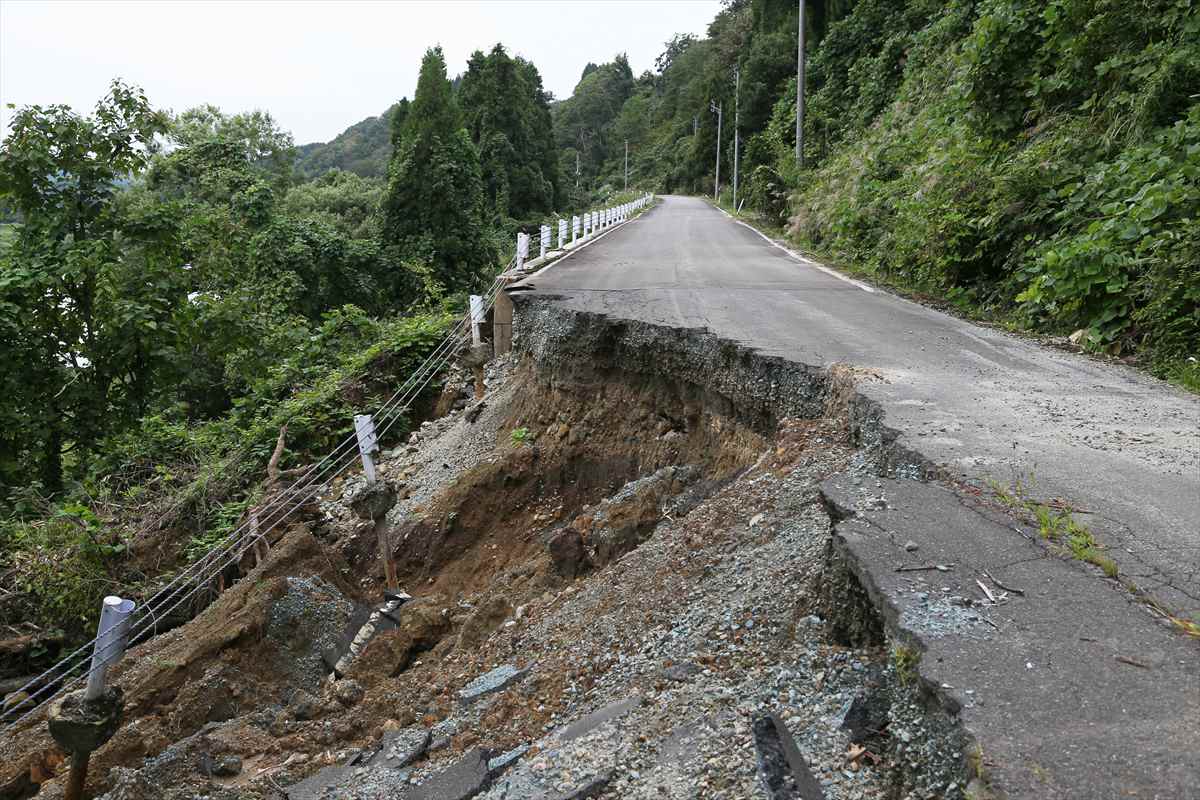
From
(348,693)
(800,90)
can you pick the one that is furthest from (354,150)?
(348,693)

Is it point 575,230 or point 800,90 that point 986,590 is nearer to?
point 575,230

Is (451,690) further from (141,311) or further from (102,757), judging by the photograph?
(141,311)

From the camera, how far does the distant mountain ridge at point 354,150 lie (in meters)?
101

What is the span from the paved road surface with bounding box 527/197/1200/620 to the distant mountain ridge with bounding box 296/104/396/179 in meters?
90.5

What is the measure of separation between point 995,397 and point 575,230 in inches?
550

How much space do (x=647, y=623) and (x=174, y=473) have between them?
867 cm

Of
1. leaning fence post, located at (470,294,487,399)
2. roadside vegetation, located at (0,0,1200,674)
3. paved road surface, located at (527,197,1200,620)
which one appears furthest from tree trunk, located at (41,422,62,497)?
paved road surface, located at (527,197,1200,620)

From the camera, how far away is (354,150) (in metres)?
115

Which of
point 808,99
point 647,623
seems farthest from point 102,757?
point 808,99

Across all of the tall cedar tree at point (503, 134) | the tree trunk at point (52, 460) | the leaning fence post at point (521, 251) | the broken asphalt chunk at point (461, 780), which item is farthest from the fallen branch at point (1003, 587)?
the tall cedar tree at point (503, 134)

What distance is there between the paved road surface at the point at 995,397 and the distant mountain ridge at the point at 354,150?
→ 297 feet

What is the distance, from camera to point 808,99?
34.4m

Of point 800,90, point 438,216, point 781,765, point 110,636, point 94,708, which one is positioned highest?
point 800,90

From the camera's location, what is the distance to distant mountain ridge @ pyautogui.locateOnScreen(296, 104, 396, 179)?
3994 inches
